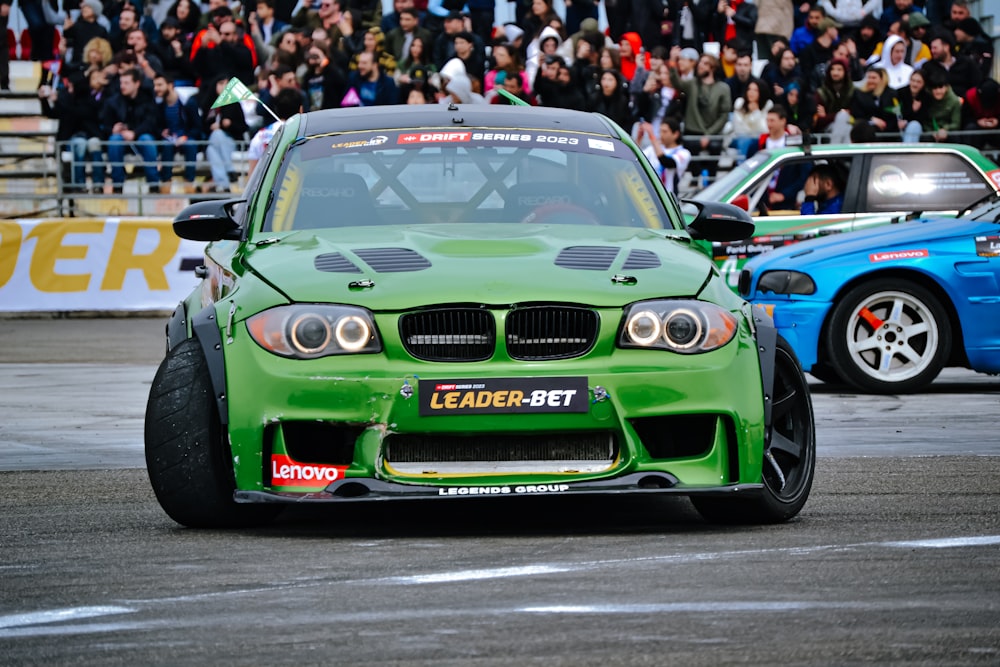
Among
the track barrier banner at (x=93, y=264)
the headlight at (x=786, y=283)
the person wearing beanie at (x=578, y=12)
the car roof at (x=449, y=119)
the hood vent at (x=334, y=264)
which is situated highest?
the car roof at (x=449, y=119)

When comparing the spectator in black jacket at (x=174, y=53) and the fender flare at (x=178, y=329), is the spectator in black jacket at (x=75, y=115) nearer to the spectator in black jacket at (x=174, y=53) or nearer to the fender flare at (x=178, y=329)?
the spectator in black jacket at (x=174, y=53)

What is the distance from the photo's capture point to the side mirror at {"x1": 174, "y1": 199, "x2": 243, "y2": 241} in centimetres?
725

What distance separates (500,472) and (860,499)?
1.74m

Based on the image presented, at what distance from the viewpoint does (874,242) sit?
12.6m

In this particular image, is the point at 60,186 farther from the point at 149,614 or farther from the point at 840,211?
the point at 149,614

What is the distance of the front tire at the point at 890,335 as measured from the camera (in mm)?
12516

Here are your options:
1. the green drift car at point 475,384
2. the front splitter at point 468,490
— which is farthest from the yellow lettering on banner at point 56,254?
the front splitter at point 468,490

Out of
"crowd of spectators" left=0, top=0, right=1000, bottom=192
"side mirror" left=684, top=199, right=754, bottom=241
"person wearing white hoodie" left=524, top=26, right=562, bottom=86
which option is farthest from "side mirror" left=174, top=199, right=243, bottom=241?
"person wearing white hoodie" left=524, top=26, right=562, bottom=86

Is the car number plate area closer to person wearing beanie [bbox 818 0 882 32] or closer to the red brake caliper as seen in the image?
the red brake caliper

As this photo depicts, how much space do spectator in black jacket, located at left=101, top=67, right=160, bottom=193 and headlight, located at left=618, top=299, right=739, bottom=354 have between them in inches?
665

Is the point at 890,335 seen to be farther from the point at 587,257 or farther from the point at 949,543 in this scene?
the point at 949,543

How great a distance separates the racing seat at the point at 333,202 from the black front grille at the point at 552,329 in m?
1.36

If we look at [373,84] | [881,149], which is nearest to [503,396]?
[881,149]

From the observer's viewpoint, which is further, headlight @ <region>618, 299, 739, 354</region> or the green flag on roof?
the green flag on roof
